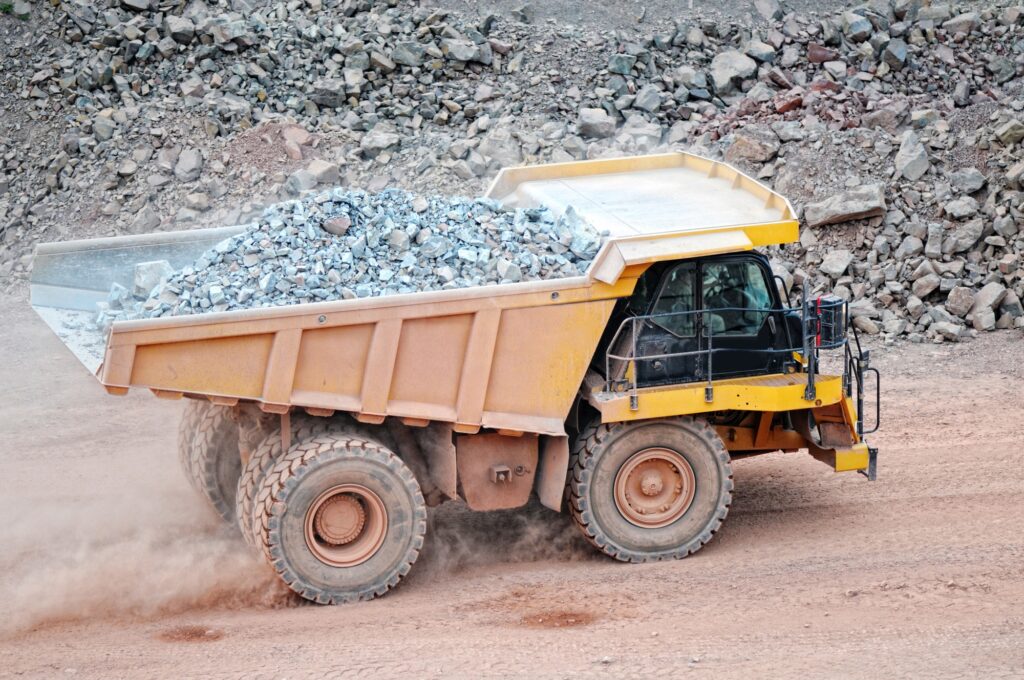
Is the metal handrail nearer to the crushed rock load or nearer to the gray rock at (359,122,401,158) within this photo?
the crushed rock load

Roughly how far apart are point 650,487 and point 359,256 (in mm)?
2780

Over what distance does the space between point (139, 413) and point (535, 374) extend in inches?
236

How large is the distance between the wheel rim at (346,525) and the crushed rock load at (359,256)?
1397mm

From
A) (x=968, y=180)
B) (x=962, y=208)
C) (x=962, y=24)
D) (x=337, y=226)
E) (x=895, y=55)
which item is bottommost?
(x=337, y=226)

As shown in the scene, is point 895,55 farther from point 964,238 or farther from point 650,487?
point 650,487

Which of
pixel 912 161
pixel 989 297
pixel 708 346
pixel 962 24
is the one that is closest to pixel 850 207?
pixel 912 161

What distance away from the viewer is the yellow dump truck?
827 centimetres

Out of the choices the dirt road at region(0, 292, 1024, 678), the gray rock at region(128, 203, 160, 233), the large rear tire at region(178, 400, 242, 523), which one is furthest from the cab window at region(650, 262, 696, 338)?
the gray rock at region(128, 203, 160, 233)

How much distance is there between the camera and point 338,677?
741cm

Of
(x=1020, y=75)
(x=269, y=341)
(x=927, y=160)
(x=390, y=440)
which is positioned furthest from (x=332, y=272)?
(x=1020, y=75)

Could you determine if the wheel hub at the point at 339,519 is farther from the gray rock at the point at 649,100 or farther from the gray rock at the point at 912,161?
the gray rock at the point at 649,100

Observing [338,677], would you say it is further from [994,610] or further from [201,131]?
[201,131]

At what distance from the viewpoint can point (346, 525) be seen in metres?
8.64

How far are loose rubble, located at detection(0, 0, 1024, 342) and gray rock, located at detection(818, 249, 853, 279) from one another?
0.03 metres
